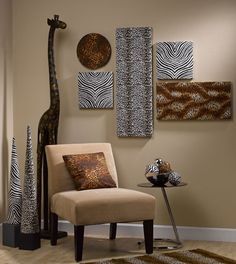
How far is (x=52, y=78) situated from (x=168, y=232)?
5.57ft

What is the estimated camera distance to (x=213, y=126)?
502cm

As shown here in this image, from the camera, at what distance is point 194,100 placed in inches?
199

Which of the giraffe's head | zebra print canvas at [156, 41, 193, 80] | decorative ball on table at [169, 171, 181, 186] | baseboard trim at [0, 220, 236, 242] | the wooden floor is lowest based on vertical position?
the wooden floor

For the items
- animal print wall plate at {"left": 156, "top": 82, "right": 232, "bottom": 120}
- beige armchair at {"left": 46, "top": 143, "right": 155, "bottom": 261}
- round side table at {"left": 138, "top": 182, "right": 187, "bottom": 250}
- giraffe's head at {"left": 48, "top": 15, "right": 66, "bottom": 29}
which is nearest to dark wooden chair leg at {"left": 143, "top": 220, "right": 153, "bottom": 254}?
beige armchair at {"left": 46, "top": 143, "right": 155, "bottom": 261}

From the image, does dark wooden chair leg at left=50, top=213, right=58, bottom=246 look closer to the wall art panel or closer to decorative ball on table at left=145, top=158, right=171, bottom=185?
decorative ball on table at left=145, top=158, right=171, bottom=185

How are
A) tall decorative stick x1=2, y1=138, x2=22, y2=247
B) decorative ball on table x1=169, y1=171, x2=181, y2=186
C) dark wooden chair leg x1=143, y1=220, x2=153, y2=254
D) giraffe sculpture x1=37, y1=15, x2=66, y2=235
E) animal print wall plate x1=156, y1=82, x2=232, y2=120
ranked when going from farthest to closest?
giraffe sculpture x1=37, y1=15, x2=66, y2=235
animal print wall plate x1=156, y1=82, x2=232, y2=120
tall decorative stick x1=2, y1=138, x2=22, y2=247
decorative ball on table x1=169, y1=171, x2=181, y2=186
dark wooden chair leg x1=143, y1=220, x2=153, y2=254

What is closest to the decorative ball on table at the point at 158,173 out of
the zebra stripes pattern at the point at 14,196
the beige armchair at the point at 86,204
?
the beige armchair at the point at 86,204

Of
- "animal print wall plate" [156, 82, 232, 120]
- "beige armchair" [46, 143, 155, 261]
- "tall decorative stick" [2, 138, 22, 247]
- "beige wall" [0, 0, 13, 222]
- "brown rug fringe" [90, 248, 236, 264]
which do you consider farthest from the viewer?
"beige wall" [0, 0, 13, 222]

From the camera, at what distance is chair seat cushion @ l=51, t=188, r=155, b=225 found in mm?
4328

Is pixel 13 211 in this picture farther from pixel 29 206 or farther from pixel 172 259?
pixel 172 259

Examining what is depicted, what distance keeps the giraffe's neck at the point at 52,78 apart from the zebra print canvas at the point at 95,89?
0.25 meters

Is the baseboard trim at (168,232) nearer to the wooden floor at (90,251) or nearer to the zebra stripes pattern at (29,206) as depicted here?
the wooden floor at (90,251)

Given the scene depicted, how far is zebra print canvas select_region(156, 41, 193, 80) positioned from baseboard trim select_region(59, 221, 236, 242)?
132cm

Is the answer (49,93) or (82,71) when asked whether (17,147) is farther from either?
(82,71)
